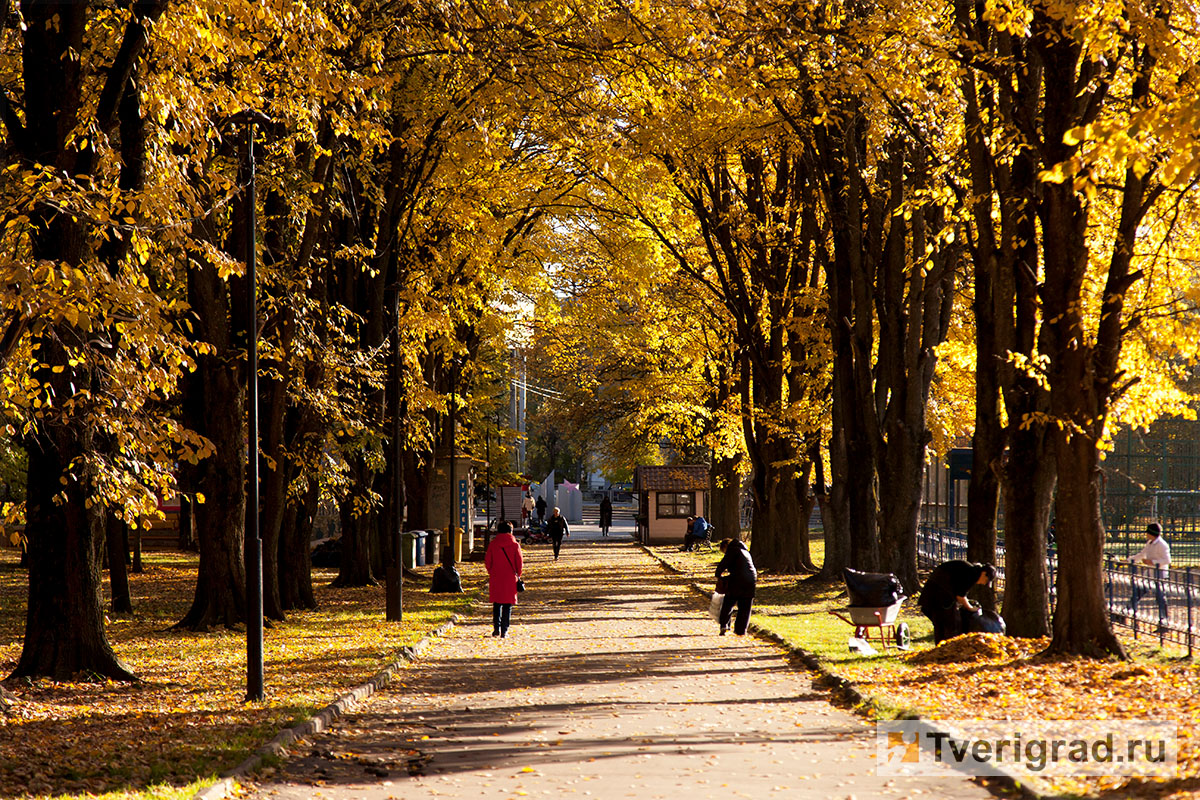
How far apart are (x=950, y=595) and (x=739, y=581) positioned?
Result: 420 cm

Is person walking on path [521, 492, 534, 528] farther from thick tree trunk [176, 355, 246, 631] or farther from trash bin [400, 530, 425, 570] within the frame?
thick tree trunk [176, 355, 246, 631]

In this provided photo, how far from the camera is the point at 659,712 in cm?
1148

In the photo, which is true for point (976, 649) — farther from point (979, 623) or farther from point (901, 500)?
point (901, 500)

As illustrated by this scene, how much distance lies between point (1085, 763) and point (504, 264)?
23.6 meters

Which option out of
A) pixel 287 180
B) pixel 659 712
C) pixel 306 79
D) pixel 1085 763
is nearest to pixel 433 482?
pixel 287 180

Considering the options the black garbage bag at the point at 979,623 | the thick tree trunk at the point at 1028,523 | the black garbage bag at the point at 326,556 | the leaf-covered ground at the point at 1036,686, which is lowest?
the black garbage bag at the point at 326,556

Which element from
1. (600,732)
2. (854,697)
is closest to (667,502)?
(854,697)

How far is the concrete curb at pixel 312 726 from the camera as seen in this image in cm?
808

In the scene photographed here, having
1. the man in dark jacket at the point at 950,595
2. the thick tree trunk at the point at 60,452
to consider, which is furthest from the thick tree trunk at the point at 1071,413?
the thick tree trunk at the point at 60,452

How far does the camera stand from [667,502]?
55625 mm

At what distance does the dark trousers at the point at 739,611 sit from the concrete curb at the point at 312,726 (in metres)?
4.56

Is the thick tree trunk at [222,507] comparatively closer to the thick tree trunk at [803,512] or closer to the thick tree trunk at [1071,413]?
the thick tree trunk at [1071,413]

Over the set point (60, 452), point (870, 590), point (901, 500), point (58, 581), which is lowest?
point (870, 590)

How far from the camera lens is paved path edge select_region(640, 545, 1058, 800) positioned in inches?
307
